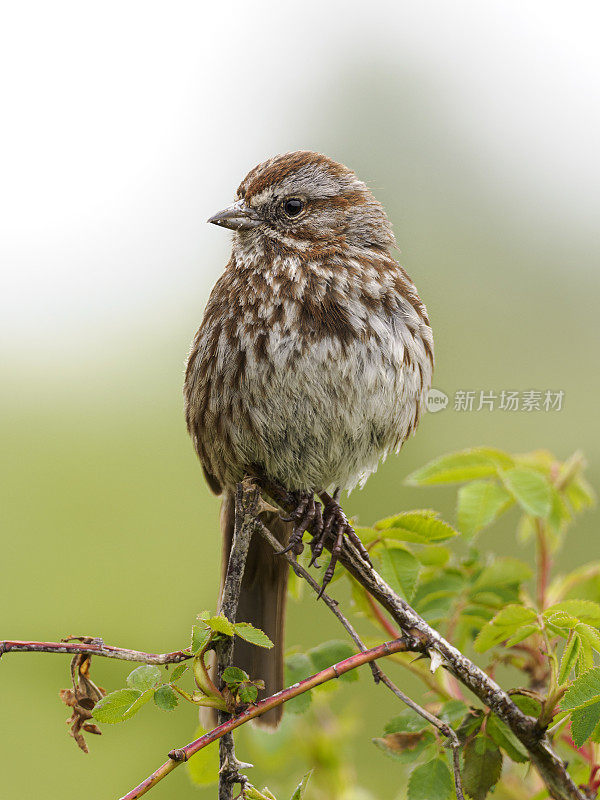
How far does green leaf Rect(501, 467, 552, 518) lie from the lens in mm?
2166

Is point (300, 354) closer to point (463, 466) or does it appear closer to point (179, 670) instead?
point (463, 466)

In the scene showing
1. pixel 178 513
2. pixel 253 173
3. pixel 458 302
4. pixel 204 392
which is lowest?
pixel 178 513

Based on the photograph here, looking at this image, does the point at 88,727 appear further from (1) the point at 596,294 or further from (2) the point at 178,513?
(1) the point at 596,294

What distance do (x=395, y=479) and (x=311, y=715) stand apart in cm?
339

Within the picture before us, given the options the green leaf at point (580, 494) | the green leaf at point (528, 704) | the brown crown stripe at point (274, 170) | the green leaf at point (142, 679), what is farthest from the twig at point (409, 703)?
the brown crown stripe at point (274, 170)

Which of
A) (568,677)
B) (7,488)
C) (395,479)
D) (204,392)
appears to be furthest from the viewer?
(7,488)

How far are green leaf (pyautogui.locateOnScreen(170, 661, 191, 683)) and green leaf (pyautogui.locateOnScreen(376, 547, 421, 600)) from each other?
592mm

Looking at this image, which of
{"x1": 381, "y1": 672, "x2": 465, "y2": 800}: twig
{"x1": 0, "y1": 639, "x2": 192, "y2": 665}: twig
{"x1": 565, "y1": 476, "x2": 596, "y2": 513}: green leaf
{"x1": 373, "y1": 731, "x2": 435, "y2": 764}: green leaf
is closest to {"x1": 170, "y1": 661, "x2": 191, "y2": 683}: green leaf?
{"x1": 0, "y1": 639, "x2": 192, "y2": 665}: twig

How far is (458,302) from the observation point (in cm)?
638

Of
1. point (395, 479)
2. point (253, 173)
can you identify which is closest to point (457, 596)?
point (253, 173)

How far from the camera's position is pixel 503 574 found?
85.4 inches

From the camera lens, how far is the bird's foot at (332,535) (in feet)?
6.76

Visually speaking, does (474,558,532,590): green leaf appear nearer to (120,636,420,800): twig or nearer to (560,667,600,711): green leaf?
(120,636,420,800): twig

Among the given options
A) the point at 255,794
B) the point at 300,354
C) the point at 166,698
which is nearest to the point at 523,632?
the point at 255,794
